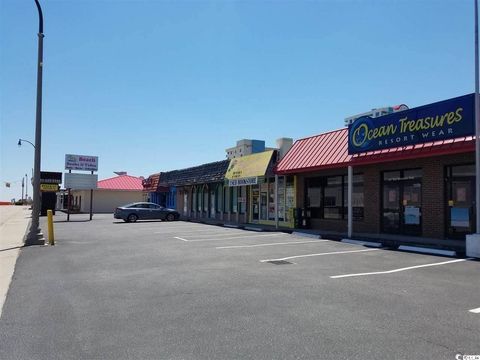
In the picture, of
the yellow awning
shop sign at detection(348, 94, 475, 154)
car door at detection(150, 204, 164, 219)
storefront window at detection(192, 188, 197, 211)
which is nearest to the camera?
shop sign at detection(348, 94, 475, 154)

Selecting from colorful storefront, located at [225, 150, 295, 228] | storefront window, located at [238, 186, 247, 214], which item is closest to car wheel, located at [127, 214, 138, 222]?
colorful storefront, located at [225, 150, 295, 228]

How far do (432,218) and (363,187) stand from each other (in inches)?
144

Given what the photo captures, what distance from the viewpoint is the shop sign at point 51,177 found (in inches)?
1764

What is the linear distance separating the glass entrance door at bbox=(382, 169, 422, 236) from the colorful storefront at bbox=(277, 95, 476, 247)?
4 centimetres

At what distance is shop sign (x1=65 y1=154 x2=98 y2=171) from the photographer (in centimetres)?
3988

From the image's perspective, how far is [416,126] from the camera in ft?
51.5

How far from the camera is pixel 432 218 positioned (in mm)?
15961

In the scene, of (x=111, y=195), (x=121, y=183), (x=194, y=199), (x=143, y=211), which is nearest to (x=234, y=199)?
(x=143, y=211)

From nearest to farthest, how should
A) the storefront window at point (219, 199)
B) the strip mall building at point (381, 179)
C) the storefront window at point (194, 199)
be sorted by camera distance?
the strip mall building at point (381, 179) → the storefront window at point (219, 199) → the storefront window at point (194, 199)

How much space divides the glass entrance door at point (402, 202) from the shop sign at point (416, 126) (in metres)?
1.53

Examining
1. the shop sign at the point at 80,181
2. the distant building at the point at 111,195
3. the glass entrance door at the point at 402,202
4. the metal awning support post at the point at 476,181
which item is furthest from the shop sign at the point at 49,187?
the metal awning support post at the point at 476,181

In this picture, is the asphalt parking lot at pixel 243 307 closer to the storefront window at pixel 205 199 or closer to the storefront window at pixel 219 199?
the storefront window at pixel 219 199

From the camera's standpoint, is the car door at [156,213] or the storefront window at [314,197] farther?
the car door at [156,213]

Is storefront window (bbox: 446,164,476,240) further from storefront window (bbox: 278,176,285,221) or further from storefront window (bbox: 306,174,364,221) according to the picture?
storefront window (bbox: 278,176,285,221)
